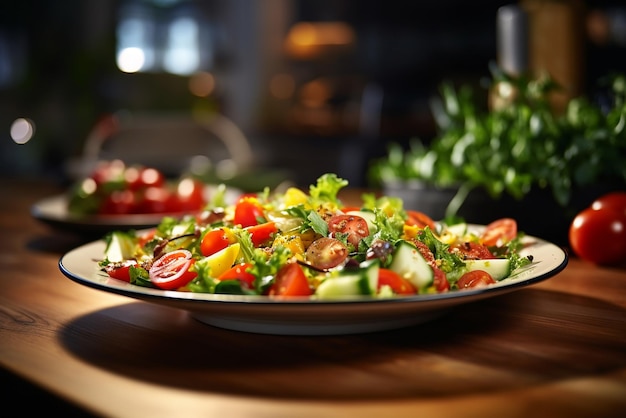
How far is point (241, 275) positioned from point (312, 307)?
0.15 metres

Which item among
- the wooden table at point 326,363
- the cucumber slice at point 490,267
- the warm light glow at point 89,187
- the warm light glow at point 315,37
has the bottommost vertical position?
the warm light glow at point 89,187

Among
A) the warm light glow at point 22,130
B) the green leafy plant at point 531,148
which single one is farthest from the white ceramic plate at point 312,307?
the warm light glow at point 22,130

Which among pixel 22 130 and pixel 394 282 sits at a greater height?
pixel 394 282

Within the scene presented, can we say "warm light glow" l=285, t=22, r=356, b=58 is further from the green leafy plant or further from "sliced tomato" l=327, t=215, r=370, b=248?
"sliced tomato" l=327, t=215, r=370, b=248

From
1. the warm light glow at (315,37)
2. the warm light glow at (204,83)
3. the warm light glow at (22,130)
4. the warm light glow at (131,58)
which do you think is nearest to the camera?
the warm light glow at (315,37)

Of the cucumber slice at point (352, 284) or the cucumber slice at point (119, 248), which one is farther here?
the cucumber slice at point (119, 248)

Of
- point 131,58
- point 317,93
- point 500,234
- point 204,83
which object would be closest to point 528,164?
point 500,234

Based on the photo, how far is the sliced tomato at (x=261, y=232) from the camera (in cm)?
115

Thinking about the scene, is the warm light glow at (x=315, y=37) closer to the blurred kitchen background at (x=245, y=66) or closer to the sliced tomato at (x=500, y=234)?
the blurred kitchen background at (x=245, y=66)

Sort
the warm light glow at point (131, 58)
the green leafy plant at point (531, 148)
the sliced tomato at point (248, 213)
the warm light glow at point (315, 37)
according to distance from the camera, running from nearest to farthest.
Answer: the sliced tomato at point (248, 213) → the green leafy plant at point (531, 148) → the warm light glow at point (315, 37) → the warm light glow at point (131, 58)

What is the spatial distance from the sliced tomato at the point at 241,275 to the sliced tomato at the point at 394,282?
17 centimetres

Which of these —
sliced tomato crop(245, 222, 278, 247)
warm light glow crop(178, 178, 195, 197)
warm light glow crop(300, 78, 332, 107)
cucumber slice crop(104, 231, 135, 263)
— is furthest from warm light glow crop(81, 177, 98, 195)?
warm light glow crop(300, 78, 332, 107)

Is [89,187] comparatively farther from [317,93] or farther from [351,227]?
[317,93]

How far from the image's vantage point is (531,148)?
164 cm
